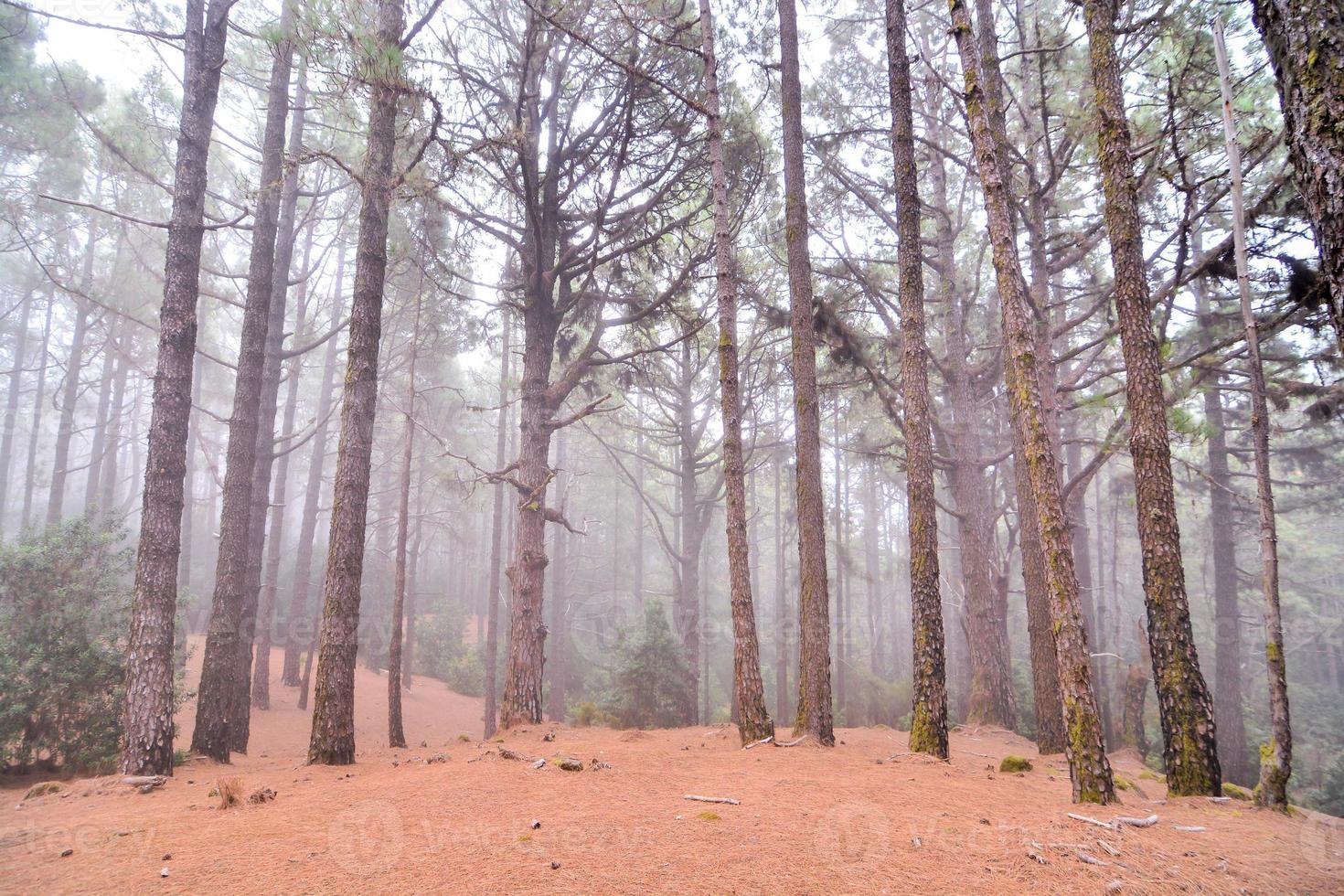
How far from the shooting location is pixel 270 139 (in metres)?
10.1

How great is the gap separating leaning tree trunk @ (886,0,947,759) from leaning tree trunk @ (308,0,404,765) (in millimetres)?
5685

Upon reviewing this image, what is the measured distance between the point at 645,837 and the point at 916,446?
5.25 m

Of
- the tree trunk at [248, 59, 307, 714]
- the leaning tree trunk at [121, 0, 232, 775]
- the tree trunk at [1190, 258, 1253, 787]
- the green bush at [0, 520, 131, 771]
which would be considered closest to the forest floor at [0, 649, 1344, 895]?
the leaning tree trunk at [121, 0, 232, 775]

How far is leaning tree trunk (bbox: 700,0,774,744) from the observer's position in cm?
741

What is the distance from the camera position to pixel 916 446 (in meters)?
7.27

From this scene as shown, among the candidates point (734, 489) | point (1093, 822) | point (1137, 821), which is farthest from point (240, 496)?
point (1137, 821)

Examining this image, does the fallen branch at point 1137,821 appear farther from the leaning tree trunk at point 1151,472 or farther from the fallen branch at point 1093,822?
the leaning tree trunk at point 1151,472

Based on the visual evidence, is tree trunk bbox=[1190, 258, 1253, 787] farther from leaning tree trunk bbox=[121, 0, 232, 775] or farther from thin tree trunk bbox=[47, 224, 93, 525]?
thin tree trunk bbox=[47, 224, 93, 525]

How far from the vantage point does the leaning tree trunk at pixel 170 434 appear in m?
6.20

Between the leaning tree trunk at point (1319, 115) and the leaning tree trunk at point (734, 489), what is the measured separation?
5.38 m

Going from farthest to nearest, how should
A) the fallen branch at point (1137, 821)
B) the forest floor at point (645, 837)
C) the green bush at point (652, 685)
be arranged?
1. the green bush at point (652, 685)
2. the fallen branch at point (1137, 821)
3. the forest floor at point (645, 837)

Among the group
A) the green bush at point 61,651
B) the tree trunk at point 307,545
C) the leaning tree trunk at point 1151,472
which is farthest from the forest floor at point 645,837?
the tree trunk at point 307,545

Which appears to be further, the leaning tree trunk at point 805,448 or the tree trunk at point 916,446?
the leaning tree trunk at point 805,448

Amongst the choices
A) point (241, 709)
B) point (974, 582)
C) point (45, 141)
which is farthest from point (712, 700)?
point (45, 141)
